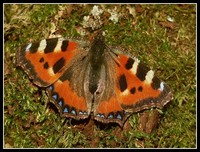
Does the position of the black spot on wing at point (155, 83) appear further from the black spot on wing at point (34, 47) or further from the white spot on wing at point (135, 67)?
the black spot on wing at point (34, 47)

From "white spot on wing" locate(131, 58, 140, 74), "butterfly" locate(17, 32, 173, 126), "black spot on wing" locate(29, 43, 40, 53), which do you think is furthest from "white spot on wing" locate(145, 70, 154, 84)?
"black spot on wing" locate(29, 43, 40, 53)

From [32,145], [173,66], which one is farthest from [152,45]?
[32,145]

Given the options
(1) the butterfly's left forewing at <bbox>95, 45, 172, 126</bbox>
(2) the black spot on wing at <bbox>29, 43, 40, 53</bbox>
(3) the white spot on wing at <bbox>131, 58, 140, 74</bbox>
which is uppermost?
(2) the black spot on wing at <bbox>29, 43, 40, 53</bbox>

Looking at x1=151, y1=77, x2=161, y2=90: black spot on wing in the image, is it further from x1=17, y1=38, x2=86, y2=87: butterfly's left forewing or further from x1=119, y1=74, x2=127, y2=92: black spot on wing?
x1=17, y1=38, x2=86, y2=87: butterfly's left forewing

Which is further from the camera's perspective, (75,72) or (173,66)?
(173,66)

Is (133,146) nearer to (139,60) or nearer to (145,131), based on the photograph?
(145,131)
